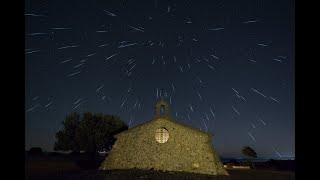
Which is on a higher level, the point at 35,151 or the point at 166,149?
the point at 166,149

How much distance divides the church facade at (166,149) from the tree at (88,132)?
14.7 meters

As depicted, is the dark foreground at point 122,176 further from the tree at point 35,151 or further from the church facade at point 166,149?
the tree at point 35,151

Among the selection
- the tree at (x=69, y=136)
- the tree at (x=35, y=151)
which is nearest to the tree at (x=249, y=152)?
the tree at (x=69, y=136)

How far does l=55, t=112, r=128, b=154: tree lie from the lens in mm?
52375

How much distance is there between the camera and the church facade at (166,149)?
119 ft

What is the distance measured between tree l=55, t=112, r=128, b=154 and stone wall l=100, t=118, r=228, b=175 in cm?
1482

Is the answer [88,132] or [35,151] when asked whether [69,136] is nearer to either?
[88,132]

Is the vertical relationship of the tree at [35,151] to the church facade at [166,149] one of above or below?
below

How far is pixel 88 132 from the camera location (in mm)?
52531

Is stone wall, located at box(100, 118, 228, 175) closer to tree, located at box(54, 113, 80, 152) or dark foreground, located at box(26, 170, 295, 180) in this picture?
dark foreground, located at box(26, 170, 295, 180)

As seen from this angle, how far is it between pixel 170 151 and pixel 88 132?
19298mm

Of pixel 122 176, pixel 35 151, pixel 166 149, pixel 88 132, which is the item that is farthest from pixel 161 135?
pixel 35 151

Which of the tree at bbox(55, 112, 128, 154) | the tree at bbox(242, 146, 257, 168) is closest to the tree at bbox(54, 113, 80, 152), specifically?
the tree at bbox(55, 112, 128, 154)
